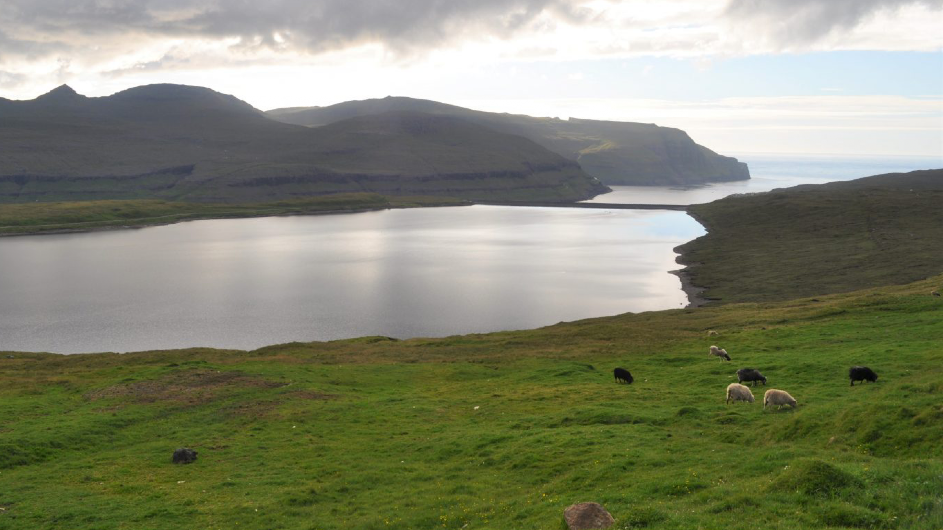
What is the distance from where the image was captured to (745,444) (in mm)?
23688

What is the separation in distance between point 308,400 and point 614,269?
332 ft

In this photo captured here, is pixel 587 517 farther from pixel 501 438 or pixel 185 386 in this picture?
pixel 185 386

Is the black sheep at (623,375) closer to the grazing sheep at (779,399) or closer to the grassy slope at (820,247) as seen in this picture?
the grazing sheep at (779,399)

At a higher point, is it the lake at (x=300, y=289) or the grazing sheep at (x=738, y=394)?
the grazing sheep at (x=738, y=394)

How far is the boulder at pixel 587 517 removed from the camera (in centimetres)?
1648

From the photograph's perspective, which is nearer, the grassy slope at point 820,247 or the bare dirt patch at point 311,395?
the bare dirt patch at point 311,395

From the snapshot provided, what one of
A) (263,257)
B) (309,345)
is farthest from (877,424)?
(263,257)

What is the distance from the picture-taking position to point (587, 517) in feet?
54.9

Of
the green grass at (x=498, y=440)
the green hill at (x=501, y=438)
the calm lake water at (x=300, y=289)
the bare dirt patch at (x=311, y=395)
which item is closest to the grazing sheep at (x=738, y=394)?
the green hill at (x=501, y=438)

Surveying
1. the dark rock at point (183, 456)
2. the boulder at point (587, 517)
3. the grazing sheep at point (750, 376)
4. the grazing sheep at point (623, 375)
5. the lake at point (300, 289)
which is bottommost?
the lake at point (300, 289)

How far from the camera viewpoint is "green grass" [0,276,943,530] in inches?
707

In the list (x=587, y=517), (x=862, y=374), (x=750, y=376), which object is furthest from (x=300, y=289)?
(x=587, y=517)

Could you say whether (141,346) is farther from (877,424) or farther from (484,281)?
(877,424)

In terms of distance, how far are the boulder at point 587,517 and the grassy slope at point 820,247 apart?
283ft
